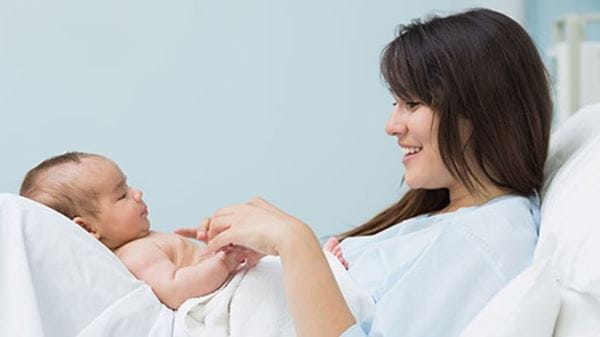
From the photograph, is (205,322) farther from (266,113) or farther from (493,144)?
(266,113)

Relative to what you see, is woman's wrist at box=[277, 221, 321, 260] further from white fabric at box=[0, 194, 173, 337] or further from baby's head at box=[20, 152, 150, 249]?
baby's head at box=[20, 152, 150, 249]

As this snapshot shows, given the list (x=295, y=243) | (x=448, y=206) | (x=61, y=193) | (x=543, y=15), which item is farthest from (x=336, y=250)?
(x=543, y=15)

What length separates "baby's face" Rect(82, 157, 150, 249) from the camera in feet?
4.59

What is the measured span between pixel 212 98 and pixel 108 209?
0.97 meters

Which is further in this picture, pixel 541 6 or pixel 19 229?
pixel 541 6

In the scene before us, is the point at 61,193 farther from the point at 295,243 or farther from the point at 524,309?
the point at 524,309

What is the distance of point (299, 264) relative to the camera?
3.56 ft

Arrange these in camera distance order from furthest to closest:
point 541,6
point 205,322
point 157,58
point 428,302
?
point 541,6, point 157,58, point 205,322, point 428,302

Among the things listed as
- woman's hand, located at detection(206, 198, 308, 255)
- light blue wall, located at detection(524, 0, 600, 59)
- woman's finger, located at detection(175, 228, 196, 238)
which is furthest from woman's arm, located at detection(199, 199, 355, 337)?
light blue wall, located at detection(524, 0, 600, 59)

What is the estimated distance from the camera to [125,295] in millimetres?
1201

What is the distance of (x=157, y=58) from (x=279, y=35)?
0.33 m

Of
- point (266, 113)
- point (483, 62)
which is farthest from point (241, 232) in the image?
point (266, 113)

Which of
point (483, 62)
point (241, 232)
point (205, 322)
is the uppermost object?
point (483, 62)

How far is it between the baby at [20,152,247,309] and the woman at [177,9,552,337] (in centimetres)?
14
